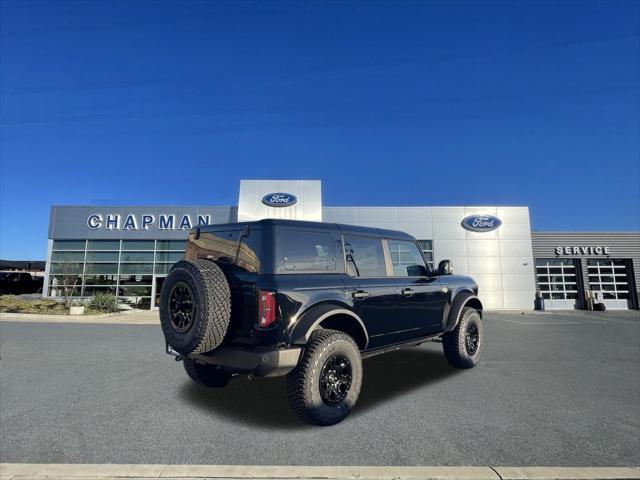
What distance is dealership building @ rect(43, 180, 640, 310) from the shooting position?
2081 centimetres

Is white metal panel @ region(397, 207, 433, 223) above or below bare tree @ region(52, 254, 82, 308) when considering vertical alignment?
above

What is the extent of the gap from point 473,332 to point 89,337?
9.28m

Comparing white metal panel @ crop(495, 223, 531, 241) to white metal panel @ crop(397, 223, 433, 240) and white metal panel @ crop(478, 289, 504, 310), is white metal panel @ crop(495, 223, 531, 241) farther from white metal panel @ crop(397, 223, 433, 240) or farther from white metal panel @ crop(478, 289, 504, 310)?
white metal panel @ crop(397, 223, 433, 240)

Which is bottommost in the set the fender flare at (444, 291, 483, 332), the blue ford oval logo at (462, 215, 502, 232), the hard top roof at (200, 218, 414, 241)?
the fender flare at (444, 291, 483, 332)

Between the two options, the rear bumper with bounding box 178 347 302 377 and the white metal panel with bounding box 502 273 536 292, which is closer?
the rear bumper with bounding box 178 347 302 377

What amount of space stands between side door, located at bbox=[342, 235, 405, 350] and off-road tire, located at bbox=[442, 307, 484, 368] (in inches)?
57.2

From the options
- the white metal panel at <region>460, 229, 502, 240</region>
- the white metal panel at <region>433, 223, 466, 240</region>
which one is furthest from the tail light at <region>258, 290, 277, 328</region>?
the white metal panel at <region>460, 229, 502, 240</region>

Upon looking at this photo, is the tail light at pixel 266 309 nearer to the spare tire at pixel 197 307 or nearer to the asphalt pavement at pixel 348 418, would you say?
the spare tire at pixel 197 307

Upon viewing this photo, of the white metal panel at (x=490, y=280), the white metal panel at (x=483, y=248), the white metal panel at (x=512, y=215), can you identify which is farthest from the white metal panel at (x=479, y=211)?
the white metal panel at (x=490, y=280)

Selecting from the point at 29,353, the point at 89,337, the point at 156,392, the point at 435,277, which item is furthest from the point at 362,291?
the point at 89,337

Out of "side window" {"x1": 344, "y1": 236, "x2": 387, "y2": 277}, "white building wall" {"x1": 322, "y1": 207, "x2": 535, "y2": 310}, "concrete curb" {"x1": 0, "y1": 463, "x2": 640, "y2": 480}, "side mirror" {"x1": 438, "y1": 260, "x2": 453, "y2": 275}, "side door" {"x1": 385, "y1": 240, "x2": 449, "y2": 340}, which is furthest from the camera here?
"white building wall" {"x1": 322, "y1": 207, "x2": 535, "y2": 310}

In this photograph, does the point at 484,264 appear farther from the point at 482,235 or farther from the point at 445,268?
A: the point at 445,268

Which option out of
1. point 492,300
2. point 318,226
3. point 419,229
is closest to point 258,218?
point 419,229

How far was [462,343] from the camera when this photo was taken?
5.51 m
